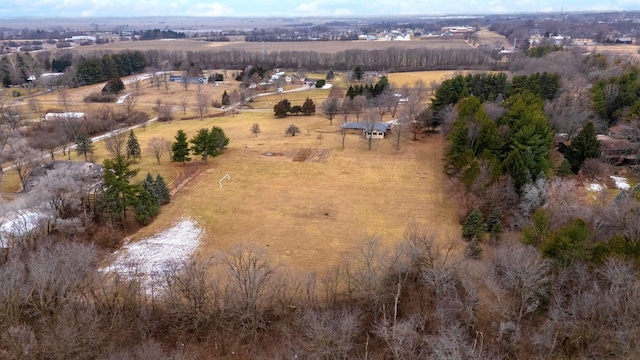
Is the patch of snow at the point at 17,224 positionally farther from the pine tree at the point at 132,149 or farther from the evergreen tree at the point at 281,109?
the evergreen tree at the point at 281,109

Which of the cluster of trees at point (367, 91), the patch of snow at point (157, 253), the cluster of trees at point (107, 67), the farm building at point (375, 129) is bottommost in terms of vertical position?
the patch of snow at point (157, 253)

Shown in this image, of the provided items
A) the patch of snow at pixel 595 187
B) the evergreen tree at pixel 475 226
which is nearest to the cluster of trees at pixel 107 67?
the evergreen tree at pixel 475 226

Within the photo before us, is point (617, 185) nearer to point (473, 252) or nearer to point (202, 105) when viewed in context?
point (473, 252)

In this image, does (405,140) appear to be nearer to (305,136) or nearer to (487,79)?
(305,136)

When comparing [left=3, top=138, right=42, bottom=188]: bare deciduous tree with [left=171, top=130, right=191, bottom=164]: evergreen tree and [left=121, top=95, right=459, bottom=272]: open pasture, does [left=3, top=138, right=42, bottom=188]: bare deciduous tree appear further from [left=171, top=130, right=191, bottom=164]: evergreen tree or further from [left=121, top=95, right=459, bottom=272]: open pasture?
[left=121, top=95, right=459, bottom=272]: open pasture

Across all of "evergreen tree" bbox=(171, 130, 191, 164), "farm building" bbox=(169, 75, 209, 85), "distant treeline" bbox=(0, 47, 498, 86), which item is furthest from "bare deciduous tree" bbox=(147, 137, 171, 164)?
"distant treeline" bbox=(0, 47, 498, 86)


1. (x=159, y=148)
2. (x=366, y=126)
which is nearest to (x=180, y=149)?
(x=159, y=148)
